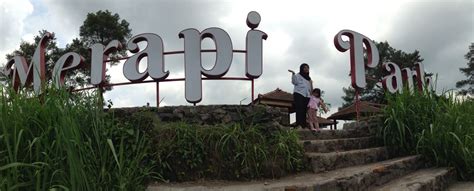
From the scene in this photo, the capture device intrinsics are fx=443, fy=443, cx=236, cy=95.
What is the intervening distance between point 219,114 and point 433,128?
303 cm

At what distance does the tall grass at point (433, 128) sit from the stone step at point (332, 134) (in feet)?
1.19

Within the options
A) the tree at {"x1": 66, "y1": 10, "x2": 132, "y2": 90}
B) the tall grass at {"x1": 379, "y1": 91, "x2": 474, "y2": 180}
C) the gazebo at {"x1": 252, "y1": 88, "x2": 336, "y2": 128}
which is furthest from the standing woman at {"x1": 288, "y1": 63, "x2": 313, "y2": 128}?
the tree at {"x1": 66, "y1": 10, "x2": 132, "y2": 90}

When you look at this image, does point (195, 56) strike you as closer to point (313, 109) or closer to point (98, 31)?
point (313, 109)

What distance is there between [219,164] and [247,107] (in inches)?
35.6

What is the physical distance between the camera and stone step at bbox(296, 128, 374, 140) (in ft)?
21.4

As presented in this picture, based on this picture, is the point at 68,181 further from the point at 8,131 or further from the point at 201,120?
the point at 201,120

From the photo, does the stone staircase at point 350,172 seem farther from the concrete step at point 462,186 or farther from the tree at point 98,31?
the tree at point 98,31

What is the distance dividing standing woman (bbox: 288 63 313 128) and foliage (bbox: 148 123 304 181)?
247 centimetres

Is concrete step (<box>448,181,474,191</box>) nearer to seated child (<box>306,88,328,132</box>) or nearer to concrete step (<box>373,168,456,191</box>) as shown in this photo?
concrete step (<box>373,168,456,191</box>)

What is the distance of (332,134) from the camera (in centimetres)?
689

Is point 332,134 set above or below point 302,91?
below

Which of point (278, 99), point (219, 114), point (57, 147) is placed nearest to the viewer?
point (57, 147)

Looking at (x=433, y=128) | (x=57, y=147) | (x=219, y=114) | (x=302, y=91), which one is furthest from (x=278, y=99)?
(x=57, y=147)

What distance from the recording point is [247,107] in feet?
18.1
